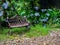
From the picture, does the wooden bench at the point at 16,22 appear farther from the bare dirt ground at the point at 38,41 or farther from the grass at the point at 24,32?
the bare dirt ground at the point at 38,41

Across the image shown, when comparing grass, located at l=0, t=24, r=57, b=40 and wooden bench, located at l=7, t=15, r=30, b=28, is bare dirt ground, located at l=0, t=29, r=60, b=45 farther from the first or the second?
wooden bench, located at l=7, t=15, r=30, b=28

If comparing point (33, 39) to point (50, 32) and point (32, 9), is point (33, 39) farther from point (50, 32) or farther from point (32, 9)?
point (32, 9)

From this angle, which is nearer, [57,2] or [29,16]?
[57,2]

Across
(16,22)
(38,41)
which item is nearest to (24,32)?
(16,22)

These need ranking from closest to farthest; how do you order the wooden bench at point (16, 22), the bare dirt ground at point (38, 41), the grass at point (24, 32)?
1. the bare dirt ground at point (38, 41)
2. the grass at point (24, 32)
3. the wooden bench at point (16, 22)

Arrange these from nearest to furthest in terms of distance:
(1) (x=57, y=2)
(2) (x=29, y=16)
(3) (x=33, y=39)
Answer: (1) (x=57, y=2), (2) (x=29, y=16), (3) (x=33, y=39)

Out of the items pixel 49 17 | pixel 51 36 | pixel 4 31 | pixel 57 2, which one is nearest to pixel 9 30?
pixel 4 31

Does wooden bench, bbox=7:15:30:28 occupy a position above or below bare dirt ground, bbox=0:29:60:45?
above

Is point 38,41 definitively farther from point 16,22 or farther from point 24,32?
point 16,22

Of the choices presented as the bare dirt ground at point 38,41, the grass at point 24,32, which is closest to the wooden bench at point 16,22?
the grass at point 24,32

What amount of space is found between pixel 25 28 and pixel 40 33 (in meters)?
0.67

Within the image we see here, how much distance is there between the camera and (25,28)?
265 inches

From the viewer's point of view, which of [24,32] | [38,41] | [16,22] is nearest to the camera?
[38,41]

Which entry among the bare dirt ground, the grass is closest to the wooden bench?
the grass
